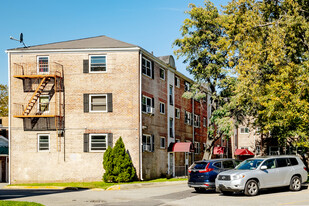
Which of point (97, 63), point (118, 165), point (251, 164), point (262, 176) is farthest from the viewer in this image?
point (97, 63)

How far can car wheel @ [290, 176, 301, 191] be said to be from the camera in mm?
18319

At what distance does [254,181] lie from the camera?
1695cm

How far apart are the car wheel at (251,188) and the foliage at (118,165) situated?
41.6 ft

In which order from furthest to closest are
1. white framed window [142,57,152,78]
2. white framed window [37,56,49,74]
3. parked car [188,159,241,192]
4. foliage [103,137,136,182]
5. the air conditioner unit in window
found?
white framed window [142,57,152,78] < white framed window [37,56,49,74] < the air conditioner unit in window < foliage [103,137,136,182] < parked car [188,159,241,192]

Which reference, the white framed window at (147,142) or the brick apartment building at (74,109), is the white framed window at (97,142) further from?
the white framed window at (147,142)

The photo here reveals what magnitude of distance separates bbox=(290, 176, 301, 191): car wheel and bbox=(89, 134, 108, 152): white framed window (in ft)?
49.5

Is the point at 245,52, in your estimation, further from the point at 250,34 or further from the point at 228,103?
the point at 228,103

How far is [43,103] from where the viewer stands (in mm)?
30609

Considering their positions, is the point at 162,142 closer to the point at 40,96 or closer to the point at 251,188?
the point at 40,96

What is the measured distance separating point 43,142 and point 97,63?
23.8 feet

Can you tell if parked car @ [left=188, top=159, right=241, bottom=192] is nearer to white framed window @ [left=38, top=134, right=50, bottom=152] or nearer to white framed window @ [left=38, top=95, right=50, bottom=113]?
white framed window @ [left=38, top=134, right=50, bottom=152]

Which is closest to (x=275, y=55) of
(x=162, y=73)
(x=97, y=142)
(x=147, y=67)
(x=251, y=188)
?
(x=251, y=188)

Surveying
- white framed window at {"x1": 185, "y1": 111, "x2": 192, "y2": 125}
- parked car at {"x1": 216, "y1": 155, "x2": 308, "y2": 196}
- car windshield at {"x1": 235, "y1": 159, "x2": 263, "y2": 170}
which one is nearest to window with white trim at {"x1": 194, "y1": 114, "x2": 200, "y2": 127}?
white framed window at {"x1": 185, "y1": 111, "x2": 192, "y2": 125}

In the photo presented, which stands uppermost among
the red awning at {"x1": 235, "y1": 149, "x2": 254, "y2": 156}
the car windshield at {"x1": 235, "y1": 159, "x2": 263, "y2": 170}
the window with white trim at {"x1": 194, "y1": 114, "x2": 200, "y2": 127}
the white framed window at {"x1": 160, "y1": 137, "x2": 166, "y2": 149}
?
the window with white trim at {"x1": 194, "y1": 114, "x2": 200, "y2": 127}
